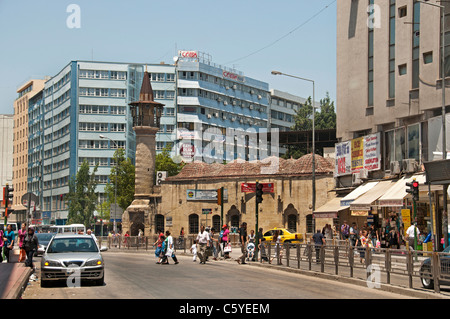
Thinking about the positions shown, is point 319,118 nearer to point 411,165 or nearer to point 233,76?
point 233,76

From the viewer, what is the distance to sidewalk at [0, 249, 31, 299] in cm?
1561

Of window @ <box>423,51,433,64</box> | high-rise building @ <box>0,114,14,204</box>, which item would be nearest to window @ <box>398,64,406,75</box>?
window @ <box>423,51,433,64</box>

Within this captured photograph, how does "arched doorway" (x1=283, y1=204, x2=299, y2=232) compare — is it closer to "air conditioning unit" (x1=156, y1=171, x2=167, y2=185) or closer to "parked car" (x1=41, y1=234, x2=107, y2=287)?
"air conditioning unit" (x1=156, y1=171, x2=167, y2=185)

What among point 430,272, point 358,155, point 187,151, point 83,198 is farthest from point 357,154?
point 187,151

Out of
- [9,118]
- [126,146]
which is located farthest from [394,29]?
[9,118]

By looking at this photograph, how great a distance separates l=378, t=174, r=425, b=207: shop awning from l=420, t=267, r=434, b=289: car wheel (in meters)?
15.1

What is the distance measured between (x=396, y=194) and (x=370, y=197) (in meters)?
2.45

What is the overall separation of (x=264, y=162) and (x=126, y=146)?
43.1 meters

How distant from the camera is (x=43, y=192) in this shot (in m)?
115

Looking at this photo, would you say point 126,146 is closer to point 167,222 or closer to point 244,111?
point 244,111

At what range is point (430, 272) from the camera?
56.0 feet

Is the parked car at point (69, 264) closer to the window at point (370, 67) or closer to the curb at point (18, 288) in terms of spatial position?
the curb at point (18, 288)

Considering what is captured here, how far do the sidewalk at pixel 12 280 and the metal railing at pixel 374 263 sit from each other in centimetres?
960

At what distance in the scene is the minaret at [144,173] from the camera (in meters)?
63.1
